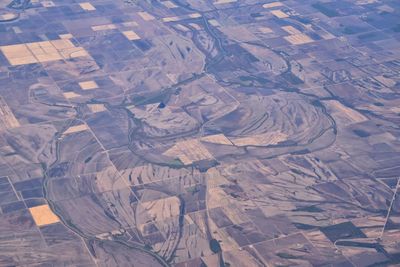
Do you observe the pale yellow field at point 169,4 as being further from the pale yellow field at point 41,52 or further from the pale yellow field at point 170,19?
the pale yellow field at point 41,52

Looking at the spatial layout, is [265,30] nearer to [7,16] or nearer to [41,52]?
[41,52]

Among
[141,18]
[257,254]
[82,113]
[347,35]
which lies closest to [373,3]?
[347,35]

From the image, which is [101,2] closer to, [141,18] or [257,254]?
[141,18]

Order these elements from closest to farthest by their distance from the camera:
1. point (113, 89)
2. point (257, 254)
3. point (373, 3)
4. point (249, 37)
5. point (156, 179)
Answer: point (257, 254)
point (156, 179)
point (113, 89)
point (249, 37)
point (373, 3)

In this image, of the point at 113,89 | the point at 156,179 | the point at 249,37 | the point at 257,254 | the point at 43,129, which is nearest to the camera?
the point at 257,254

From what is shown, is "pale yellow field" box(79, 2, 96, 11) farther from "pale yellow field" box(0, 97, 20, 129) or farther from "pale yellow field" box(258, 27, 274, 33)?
"pale yellow field" box(0, 97, 20, 129)

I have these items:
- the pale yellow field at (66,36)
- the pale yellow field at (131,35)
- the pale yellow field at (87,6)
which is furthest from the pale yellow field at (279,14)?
the pale yellow field at (66,36)

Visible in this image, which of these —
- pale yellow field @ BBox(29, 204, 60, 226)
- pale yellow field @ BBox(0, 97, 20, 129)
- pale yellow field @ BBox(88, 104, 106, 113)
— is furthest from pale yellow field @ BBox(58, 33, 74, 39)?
pale yellow field @ BBox(29, 204, 60, 226)
